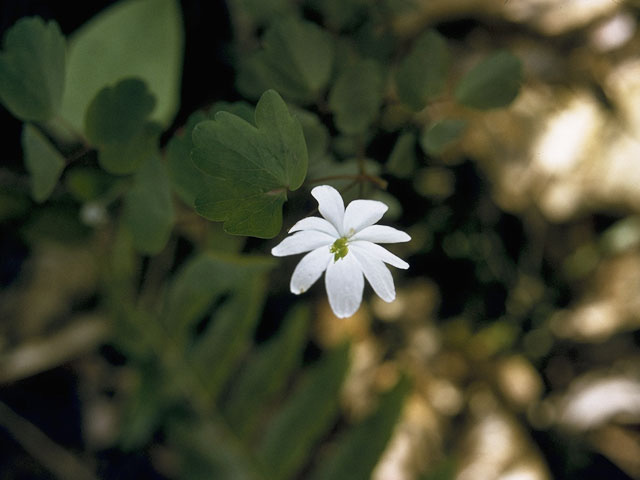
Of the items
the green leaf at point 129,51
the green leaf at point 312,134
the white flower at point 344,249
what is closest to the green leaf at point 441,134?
the green leaf at point 312,134

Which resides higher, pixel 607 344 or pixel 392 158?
pixel 392 158

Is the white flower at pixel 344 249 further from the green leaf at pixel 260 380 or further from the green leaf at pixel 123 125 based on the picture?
the green leaf at pixel 260 380

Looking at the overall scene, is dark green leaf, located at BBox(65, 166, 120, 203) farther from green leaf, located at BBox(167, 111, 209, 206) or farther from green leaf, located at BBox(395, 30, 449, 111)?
green leaf, located at BBox(395, 30, 449, 111)

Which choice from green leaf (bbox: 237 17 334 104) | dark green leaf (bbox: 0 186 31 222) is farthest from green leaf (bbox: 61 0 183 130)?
green leaf (bbox: 237 17 334 104)

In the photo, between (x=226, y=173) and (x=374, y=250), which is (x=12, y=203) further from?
(x=374, y=250)

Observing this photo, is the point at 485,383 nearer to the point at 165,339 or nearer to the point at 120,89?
the point at 165,339

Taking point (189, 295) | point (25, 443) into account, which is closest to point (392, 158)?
point (189, 295)

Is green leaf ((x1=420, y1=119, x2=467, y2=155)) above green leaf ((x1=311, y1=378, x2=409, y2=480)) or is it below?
above
